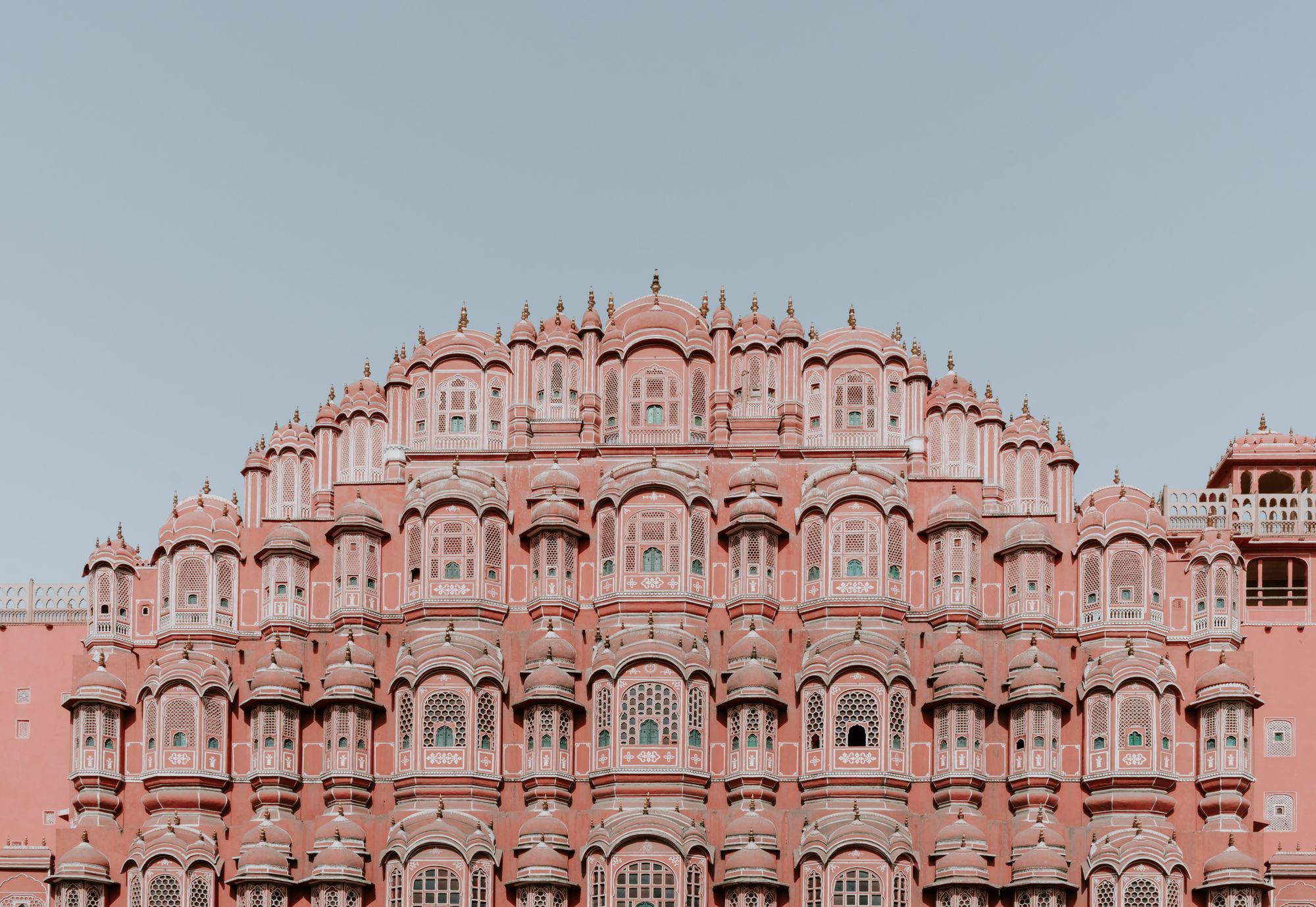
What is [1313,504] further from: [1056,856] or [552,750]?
[552,750]

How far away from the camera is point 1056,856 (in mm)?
56969

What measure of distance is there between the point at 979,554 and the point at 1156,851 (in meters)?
8.63

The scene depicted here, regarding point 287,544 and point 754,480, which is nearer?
point 754,480

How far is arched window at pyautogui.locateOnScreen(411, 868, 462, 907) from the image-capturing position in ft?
189

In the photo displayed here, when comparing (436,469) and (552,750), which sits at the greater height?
(436,469)

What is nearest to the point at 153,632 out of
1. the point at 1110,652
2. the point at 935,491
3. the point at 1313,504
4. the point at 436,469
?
the point at 436,469

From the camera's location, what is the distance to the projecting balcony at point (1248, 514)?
66.4m

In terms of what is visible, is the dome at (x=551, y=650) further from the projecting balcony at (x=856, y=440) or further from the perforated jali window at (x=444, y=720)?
the projecting balcony at (x=856, y=440)

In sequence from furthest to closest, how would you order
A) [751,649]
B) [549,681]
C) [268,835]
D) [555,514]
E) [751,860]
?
[555,514] < [751,649] < [549,681] < [268,835] < [751,860]

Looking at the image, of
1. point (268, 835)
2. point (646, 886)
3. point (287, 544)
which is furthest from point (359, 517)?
point (646, 886)

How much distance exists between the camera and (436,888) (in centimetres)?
5756

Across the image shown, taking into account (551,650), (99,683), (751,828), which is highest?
(551,650)

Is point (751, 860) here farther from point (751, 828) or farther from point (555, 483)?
point (555, 483)

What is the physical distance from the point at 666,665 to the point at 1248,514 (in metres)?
18.5
